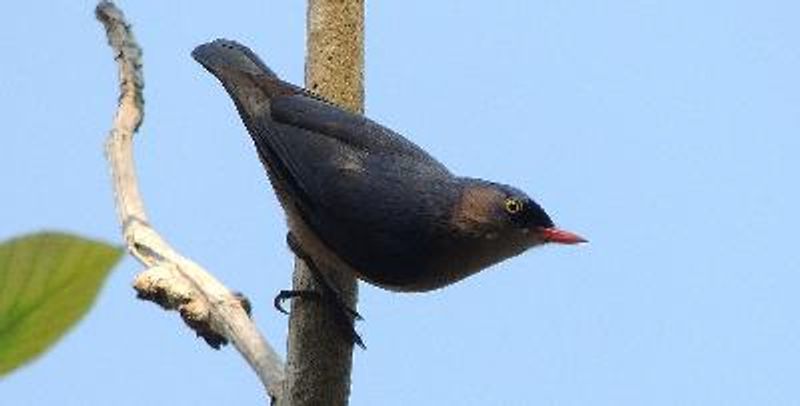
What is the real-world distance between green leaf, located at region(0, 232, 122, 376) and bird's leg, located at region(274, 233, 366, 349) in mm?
1924

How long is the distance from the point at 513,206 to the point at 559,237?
21 cm

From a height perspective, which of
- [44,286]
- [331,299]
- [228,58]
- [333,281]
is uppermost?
[228,58]

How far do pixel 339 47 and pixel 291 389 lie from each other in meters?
1.21

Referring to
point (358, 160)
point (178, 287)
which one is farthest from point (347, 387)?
point (358, 160)

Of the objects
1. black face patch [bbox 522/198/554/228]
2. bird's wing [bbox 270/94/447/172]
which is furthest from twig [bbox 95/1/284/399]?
black face patch [bbox 522/198/554/228]

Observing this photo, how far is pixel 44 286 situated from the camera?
0.89 meters

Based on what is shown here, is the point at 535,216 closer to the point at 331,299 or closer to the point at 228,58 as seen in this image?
the point at 331,299

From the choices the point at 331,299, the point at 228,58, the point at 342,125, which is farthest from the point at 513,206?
the point at 228,58

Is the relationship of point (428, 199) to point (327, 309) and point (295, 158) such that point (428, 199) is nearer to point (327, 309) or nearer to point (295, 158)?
point (295, 158)

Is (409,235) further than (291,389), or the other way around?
(409,235)

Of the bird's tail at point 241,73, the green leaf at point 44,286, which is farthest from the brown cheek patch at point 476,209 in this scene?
the green leaf at point 44,286

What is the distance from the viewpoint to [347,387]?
9.14ft

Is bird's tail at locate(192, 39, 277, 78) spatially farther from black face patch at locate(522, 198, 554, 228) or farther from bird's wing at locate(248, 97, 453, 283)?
black face patch at locate(522, 198, 554, 228)

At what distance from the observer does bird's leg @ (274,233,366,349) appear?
2838mm
